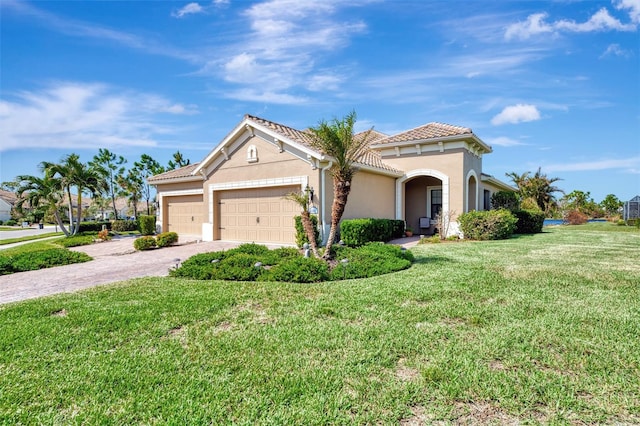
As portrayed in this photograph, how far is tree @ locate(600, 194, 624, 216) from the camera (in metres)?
38.5

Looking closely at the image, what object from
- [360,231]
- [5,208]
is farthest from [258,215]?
[5,208]

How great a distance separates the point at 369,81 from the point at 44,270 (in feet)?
42.9

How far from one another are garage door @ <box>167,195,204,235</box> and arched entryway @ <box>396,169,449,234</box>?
11086mm

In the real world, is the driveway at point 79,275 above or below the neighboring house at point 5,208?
below

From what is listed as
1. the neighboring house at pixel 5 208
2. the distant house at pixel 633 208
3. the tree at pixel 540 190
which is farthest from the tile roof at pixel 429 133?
the neighboring house at pixel 5 208

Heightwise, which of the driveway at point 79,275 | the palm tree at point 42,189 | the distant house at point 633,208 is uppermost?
the palm tree at point 42,189

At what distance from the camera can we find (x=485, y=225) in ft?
50.0

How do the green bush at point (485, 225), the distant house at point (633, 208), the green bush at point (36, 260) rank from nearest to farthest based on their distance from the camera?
the green bush at point (36, 260) < the green bush at point (485, 225) < the distant house at point (633, 208)

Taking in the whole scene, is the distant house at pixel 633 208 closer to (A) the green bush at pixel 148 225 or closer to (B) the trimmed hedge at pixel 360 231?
(B) the trimmed hedge at pixel 360 231

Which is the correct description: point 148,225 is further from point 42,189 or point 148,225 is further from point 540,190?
point 540,190

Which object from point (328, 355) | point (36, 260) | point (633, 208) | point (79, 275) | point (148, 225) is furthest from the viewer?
point (633, 208)

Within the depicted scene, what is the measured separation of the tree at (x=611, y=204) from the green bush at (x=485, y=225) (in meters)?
32.3

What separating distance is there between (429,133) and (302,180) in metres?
7.53

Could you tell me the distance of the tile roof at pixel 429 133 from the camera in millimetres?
16391
